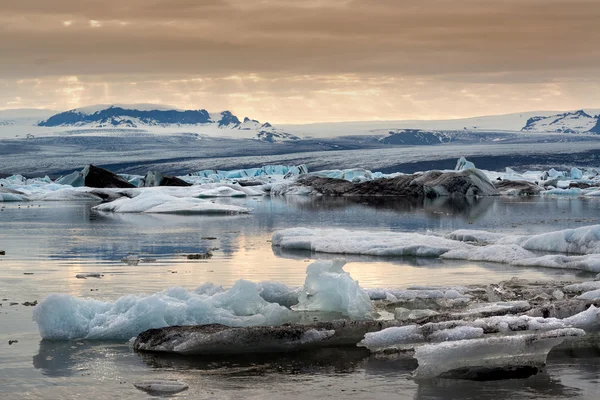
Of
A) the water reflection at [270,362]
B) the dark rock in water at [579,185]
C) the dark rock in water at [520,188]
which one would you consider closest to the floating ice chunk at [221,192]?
the dark rock in water at [520,188]

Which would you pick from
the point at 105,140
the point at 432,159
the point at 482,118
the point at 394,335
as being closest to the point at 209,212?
the point at 394,335

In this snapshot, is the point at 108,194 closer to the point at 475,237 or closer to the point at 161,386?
the point at 475,237

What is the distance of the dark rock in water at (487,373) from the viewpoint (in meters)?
6.97

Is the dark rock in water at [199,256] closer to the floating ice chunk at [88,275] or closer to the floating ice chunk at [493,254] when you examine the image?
the floating ice chunk at [88,275]

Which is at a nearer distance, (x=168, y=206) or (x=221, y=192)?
(x=168, y=206)

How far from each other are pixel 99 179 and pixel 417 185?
1744cm

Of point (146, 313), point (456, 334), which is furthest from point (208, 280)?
point (456, 334)

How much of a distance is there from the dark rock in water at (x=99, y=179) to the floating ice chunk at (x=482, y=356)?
43348 millimetres

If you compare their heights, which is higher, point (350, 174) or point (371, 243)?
point (371, 243)

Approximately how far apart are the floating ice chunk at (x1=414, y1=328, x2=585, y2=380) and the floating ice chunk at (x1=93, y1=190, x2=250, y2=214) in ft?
77.1

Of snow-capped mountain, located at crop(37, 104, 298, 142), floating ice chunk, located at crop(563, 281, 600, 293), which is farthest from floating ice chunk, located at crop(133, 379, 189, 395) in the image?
snow-capped mountain, located at crop(37, 104, 298, 142)

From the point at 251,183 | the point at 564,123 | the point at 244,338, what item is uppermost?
the point at 564,123

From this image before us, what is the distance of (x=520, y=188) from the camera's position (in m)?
48.8

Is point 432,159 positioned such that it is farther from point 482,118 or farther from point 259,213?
point 482,118
